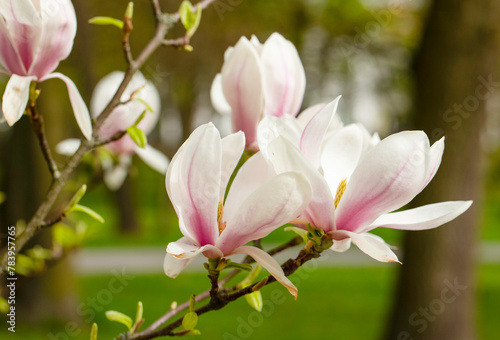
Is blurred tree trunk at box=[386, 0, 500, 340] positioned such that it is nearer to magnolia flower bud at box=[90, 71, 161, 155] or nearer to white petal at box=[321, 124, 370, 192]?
magnolia flower bud at box=[90, 71, 161, 155]

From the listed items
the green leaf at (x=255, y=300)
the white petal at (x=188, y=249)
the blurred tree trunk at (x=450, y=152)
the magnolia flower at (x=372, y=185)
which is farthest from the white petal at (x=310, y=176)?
the blurred tree trunk at (x=450, y=152)

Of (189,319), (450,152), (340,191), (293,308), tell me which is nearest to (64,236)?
(189,319)

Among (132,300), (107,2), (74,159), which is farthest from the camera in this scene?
(107,2)

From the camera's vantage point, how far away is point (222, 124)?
973 cm

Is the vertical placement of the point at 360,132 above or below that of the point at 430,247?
above

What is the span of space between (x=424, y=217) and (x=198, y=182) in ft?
0.83

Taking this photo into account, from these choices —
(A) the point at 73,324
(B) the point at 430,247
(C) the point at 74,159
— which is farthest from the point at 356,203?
(A) the point at 73,324

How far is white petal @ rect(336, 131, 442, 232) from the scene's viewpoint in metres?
0.68

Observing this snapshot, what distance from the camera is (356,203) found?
70 cm

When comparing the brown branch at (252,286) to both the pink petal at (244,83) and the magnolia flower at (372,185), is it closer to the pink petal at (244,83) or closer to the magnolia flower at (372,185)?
the magnolia flower at (372,185)

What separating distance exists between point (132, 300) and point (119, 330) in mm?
1133

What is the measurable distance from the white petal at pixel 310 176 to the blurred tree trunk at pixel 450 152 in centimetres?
391

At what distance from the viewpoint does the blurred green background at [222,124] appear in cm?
548

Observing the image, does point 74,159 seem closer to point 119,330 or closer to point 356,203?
point 356,203
